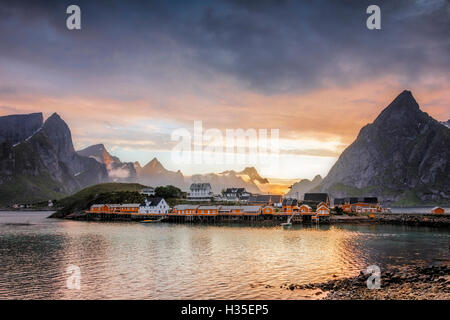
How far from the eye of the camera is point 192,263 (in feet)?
142

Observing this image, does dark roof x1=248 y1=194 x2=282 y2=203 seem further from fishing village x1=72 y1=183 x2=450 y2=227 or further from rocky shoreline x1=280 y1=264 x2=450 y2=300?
rocky shoreline x1=280 y1=264 x2=450 y2=300

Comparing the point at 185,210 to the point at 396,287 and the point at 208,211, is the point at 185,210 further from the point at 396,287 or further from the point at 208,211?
the point at 396,287

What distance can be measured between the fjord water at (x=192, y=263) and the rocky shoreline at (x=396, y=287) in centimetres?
257

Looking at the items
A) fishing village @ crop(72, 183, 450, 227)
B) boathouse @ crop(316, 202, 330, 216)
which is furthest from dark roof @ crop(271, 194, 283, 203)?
boathouse @ crop(316, 202, 330, 216)

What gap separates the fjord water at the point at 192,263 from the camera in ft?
102

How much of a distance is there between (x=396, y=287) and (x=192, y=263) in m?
23.9
